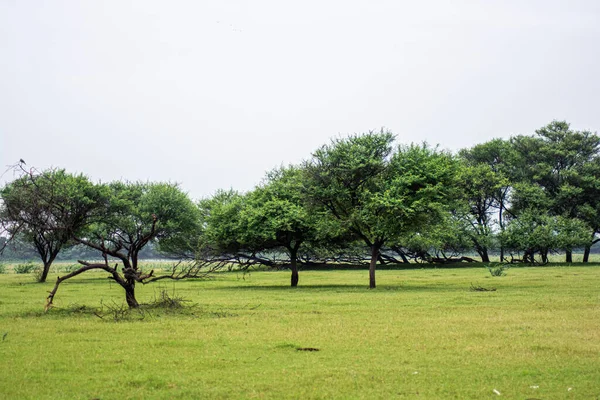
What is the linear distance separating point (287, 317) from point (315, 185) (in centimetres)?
1991

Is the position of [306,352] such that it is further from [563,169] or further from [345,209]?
[563,169]

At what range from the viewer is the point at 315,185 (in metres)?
43.1

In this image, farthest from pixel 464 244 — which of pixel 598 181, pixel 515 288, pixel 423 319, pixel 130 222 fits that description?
pixel 423 319

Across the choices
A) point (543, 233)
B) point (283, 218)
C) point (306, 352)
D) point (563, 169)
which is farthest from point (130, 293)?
point (563, 169)

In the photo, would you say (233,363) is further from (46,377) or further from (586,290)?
(586,290)

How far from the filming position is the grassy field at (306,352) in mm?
12109

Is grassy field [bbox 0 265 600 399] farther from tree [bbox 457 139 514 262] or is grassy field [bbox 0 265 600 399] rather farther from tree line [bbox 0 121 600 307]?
tree [bbox 457 139 514 262]

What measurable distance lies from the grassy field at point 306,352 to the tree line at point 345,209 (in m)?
3.24

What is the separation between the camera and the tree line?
30578 millimetres

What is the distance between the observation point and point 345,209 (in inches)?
1731

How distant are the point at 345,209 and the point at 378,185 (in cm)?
322

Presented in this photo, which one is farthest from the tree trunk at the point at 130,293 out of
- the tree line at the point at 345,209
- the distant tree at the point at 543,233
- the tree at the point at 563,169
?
the tree at the point at 563,169

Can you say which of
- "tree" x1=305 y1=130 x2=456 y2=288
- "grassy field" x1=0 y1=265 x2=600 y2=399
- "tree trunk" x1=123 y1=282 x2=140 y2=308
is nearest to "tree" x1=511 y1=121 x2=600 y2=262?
"tree" x1=305 y1=130 x2=456 y2=288

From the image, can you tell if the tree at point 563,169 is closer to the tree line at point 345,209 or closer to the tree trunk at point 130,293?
the tree line at point 345,209
